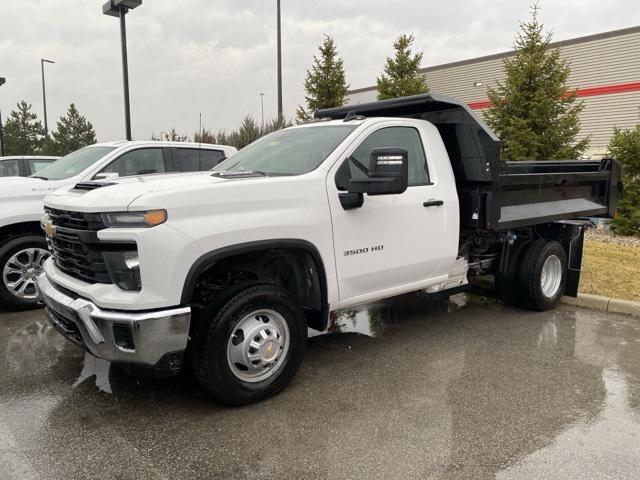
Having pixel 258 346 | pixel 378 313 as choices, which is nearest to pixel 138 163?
pixel 378 313

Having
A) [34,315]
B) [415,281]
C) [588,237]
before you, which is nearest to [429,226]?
[415,281]

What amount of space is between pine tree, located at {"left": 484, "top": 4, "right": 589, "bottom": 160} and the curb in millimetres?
7889

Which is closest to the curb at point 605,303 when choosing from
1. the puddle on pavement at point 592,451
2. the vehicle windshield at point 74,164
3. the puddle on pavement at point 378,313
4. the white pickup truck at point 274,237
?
the puddle on pavement at point 378,313

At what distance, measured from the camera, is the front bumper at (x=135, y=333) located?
3146 millimetres

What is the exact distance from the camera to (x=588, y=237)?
1049cm

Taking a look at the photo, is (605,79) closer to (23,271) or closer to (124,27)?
(124,27)

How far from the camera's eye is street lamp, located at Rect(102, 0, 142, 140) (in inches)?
Result: 468

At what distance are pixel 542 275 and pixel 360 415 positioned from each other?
3.40 m

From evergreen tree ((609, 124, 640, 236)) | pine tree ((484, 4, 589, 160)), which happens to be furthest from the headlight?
pine tree ((484, 4, 589, 160))

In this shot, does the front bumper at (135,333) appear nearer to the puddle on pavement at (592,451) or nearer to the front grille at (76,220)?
the front grille at (76,220)

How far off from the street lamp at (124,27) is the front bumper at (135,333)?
10.3 meters

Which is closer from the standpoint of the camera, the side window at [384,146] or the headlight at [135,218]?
the headlight at [135,218]

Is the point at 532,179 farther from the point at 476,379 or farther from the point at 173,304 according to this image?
the point at 173,304

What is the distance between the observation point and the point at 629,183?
10.3 metres
